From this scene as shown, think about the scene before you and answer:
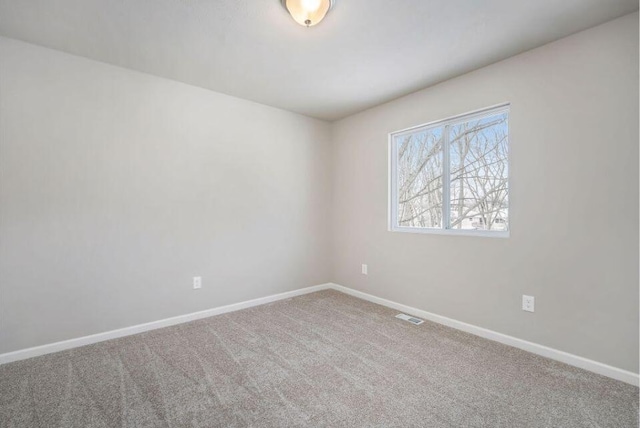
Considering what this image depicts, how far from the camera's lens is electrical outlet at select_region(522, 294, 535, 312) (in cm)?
230

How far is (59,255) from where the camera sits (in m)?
2.32

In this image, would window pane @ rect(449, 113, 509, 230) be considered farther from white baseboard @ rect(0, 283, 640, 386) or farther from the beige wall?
white baseboard @ rect(0, 283, 640, 386)

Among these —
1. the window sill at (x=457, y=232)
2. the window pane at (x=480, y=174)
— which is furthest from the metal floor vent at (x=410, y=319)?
the window pane at (x=480, y=174)

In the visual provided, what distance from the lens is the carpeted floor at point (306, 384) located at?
158 cm

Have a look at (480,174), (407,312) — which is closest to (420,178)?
(480,174)

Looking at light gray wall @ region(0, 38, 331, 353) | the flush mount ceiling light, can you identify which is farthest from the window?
the flush mount ceiling light

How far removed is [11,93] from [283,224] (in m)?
2.55

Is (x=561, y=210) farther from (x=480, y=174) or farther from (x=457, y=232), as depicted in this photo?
(x=457, y=232)

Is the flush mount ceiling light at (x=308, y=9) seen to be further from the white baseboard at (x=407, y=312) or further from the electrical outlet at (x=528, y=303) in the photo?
the white baseboard at (x=407, y=312)

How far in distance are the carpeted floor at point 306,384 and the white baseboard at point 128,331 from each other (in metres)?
A: 0.08

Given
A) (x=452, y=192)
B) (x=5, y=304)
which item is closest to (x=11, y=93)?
(x=5, y=304)

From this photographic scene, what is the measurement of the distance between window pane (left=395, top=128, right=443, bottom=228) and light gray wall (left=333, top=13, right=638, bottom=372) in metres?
0.22

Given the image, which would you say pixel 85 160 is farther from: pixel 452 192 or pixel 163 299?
pixel 452 192

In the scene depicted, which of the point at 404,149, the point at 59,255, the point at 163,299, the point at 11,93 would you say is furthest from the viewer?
the point at 404,149
